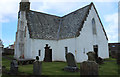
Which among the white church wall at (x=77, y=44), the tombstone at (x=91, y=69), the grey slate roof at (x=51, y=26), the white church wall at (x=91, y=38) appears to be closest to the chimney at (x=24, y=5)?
the grey slate roof at (x=51, y=26)

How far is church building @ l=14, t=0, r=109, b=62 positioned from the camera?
1839 centimetres

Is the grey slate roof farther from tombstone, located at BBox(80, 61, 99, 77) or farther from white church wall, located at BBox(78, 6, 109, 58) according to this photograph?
tombstone, located at BBox(80, 61, 99, 77)

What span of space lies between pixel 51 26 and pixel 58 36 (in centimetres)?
305

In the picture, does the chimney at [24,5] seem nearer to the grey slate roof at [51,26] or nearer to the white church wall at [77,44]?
the grey slate roof at [51,26]

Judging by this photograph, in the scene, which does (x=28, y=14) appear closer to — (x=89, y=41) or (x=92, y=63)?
(x=89, y=41)

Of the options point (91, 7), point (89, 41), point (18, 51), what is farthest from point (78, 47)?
point (18, 51)

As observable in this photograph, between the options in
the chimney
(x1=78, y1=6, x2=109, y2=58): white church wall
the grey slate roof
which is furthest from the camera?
the chimney

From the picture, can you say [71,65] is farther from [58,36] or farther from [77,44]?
[58,36]

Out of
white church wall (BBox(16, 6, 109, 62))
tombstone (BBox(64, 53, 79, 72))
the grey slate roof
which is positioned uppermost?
the grey slate roof

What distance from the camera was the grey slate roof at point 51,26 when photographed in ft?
63.1

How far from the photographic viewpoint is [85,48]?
736 inches

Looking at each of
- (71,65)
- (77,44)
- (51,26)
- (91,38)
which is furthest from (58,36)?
(71,65)

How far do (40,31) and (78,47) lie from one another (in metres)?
8.22

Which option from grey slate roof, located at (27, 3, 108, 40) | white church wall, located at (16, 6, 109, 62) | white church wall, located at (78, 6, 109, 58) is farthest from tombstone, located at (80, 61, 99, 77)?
white church wall, located at (78, 6, 109, 58)
